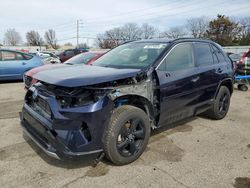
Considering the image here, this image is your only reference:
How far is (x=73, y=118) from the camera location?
2875 mm

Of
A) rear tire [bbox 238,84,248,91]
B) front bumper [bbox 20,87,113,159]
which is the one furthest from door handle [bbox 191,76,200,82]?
rear tire [bbox 238,84,248,91]

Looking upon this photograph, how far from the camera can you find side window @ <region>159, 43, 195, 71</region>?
3.94 meters

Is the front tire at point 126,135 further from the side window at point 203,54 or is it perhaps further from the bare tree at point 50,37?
the bare tree at point 50,37

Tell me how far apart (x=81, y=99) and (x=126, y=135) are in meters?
0.82

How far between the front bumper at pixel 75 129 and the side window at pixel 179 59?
1.32 metres

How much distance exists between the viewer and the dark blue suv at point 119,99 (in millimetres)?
2922

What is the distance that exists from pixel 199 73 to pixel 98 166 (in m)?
2.43

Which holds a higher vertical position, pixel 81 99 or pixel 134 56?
pixel 134 56

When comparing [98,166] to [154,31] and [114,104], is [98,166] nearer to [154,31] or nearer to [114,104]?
[114,104]

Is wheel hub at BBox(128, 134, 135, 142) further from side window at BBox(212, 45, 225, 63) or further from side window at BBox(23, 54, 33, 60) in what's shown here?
side window at BBox(23, 54, 33, 60)

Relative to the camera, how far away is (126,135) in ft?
11.0

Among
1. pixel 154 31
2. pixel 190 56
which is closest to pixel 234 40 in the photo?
pixel 154 31

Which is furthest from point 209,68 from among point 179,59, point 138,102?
point 138,102

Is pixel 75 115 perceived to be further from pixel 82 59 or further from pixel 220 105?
pixel 82 59
